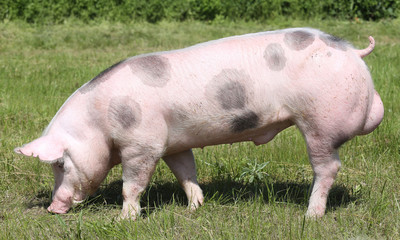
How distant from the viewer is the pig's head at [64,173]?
3803mm

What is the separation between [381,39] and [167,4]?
15.1 ft

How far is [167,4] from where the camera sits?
12953 millimetres

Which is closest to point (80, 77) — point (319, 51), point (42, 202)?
point (42, 202)

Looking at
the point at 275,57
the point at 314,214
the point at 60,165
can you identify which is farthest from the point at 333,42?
the point at 60,165

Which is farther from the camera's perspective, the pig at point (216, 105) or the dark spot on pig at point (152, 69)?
the dark spot on pig at point (152, 69)

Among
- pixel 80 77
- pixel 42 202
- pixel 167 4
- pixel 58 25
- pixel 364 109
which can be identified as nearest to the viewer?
pixel 364 109

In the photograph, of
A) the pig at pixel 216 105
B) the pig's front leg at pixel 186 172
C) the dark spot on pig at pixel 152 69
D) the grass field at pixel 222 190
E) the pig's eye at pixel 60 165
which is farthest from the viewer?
the pig's front leg at pixel 186 172

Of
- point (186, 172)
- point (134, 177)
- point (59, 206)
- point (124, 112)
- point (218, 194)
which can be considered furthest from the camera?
point (218, 194)

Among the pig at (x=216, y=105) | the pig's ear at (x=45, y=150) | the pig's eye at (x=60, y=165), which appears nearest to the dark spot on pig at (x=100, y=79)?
the pig at (x=216, y=105)

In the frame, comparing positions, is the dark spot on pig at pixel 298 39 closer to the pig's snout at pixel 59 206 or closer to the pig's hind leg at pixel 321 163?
the pig's hind leg at pixel 321 163

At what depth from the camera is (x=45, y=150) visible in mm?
3812

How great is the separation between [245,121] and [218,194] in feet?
2.84

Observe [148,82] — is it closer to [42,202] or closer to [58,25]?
[42,202]

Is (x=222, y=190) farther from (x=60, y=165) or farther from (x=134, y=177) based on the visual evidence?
(x=60, y=165)
